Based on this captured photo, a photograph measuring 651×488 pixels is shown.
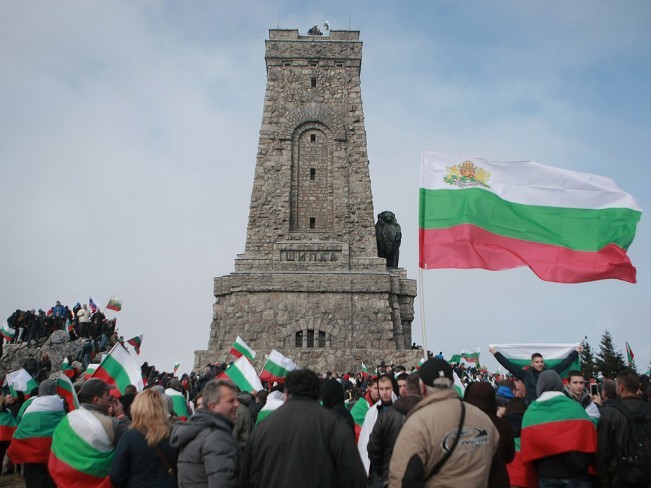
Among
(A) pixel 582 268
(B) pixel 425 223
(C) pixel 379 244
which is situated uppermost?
(C) pixel 379 244

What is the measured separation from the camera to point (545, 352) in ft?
31.0

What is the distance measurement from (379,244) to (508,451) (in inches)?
910

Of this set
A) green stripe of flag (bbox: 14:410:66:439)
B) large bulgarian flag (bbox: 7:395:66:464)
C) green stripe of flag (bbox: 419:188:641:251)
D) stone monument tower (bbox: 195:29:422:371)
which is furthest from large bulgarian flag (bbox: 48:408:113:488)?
stone monument tower (bbox: 195:29:422:371)

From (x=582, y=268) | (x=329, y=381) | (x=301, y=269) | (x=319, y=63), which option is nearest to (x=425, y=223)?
(x=582, y=268)

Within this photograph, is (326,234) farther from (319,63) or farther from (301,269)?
(319,63)

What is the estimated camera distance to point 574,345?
941cm

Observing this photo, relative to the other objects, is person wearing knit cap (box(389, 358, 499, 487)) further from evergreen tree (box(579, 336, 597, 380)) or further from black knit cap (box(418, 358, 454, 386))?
evergreen tree (box(579, 336, 597, 380))

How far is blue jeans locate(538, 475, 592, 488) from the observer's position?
17.8 ft

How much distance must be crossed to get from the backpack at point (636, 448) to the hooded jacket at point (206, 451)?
3125mm

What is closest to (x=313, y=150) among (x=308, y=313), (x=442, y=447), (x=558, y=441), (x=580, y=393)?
(x=308, y=313)

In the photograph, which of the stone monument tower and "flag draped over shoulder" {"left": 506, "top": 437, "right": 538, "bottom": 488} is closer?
"flag draped over shoulder" {"left": 506, "top": 437, "right": 538, "bottom": 488}

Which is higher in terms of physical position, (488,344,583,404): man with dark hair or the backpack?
(488,344,583,404): man with dark hair

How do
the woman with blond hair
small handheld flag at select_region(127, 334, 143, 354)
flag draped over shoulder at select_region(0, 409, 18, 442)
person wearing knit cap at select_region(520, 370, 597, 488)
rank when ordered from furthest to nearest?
small handheld flag at select_region(127, 334, 143, 354), flag draped over shoulder at select_region(0, 409, 18, 442), person wearing knit cap at select_region(520, 370, 597, 488), the woman with blond hair

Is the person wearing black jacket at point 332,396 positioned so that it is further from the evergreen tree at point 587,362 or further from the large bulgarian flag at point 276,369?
the evergreen tree at point 587,362
